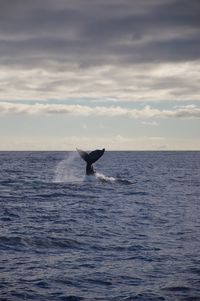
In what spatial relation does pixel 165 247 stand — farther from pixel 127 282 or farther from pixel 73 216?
pixel 73 216

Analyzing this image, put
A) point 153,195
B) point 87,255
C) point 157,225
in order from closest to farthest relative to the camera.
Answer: point 87,255 → point 157,225 → point 153,195

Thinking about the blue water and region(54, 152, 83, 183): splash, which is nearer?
the blue water

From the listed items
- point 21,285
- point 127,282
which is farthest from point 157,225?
point 21,285

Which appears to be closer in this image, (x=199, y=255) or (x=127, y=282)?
(x=127, y=282)

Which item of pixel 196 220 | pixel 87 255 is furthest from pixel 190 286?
pixel 196 220

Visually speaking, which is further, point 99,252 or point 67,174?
point 67,174

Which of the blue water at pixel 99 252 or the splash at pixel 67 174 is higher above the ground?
the splash at pixel 67 174

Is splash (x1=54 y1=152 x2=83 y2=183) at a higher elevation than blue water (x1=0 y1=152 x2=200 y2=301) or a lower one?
higher

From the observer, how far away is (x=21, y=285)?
1035cm

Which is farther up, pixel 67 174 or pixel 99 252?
pixel 67 174

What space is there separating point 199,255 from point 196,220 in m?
6.66

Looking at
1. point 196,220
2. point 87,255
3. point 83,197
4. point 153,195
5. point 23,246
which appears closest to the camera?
point 87,255

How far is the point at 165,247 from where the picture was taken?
14.1 metres

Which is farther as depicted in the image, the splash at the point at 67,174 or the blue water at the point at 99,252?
the splash at the point at 67,174
